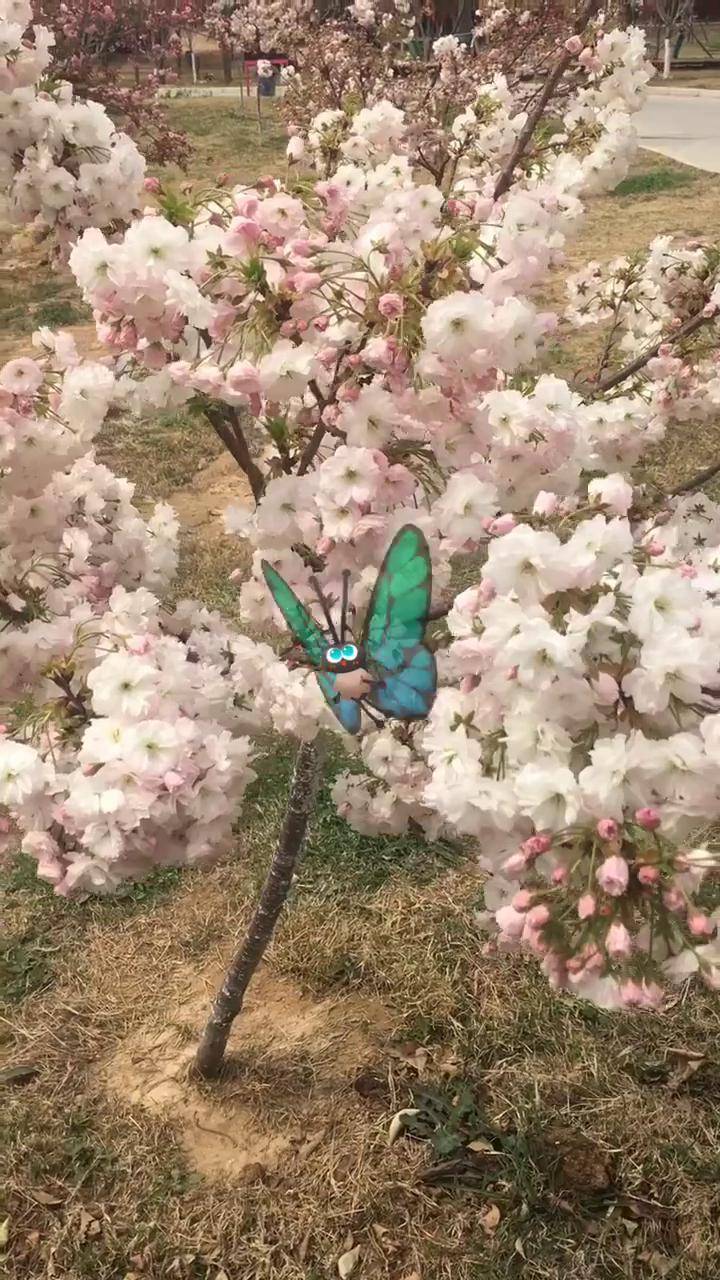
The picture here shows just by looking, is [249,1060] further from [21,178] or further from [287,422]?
[21,178]

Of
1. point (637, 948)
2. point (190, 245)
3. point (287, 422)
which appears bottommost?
point (637, 948)

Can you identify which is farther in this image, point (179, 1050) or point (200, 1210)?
point (179, 1050)

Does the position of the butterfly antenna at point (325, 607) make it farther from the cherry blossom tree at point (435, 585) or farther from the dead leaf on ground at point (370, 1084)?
the dead leaf on ground at point (370, 1084)

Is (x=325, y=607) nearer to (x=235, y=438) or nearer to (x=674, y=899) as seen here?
(x=235, y=438)

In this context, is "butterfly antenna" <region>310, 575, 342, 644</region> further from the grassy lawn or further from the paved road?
the paved road

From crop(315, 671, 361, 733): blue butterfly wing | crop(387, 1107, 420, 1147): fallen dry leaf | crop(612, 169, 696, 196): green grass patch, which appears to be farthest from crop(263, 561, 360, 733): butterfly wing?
crop(612, 169, 696, 196): green grass patch

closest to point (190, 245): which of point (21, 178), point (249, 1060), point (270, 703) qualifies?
point (270, 703)

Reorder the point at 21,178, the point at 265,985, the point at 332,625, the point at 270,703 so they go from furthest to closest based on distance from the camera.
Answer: the point at 265,985
the point at 21,178
the point at 270,703
the point at 332,625
